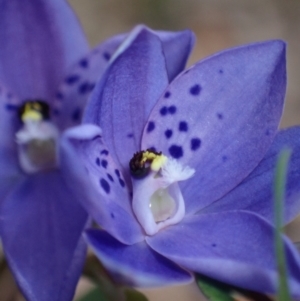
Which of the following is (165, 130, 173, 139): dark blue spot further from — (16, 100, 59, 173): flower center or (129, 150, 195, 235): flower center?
(16, 100, 59, 173): flower center

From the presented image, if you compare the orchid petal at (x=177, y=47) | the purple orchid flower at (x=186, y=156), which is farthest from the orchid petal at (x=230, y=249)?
the orchid petal at (x=177, y=47)

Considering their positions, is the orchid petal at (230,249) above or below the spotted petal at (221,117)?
below

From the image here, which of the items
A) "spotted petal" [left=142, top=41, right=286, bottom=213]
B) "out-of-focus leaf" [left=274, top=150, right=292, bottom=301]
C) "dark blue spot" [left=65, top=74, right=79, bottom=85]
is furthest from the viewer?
"dark blue spot" [left=65, top=74, right=79, bottom=85]

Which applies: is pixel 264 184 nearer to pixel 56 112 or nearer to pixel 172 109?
pixel 172 109

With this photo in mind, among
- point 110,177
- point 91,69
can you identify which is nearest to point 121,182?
point 110,177

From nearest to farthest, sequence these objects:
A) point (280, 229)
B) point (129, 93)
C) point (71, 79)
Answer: point (280, 229) < point (129, 93) < point (71, 79)

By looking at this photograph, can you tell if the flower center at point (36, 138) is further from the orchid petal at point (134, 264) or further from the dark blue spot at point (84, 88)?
the orchid petal at point (134, 264)

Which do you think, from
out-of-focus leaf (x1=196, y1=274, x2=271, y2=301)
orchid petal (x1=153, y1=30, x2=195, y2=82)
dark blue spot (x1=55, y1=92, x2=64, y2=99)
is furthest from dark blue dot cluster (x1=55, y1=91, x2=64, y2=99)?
out-of-focus leaf (x1=196, y1=274, x2=271, y2=301)
